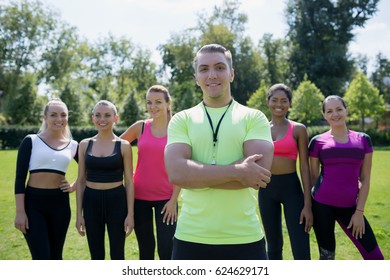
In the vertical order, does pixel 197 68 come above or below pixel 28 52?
below

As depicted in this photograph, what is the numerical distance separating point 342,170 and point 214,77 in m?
2.37

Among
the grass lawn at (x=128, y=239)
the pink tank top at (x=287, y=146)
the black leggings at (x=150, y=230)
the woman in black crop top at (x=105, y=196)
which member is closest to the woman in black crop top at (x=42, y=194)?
the woman in black crop top at (x=105, y=196)

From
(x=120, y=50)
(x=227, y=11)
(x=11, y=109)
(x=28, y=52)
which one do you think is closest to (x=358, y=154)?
(x=11, y=109)

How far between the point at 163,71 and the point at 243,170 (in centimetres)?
5574

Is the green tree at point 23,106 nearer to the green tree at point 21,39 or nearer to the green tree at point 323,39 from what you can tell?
the green tree at point 21,39

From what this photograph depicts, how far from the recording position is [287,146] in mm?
4586

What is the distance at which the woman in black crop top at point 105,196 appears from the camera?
432 cm

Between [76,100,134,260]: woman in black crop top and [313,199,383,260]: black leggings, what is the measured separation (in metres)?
2.35

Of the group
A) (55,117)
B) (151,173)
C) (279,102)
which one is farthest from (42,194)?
(279,102)

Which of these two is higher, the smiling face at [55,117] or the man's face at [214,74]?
the man's face at [214,74]

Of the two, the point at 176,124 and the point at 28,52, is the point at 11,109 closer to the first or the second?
the point at 28,52

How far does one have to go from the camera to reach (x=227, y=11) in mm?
50375

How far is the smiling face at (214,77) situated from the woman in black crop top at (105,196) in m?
1.95

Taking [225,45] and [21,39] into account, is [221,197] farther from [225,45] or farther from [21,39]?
[21,39]
